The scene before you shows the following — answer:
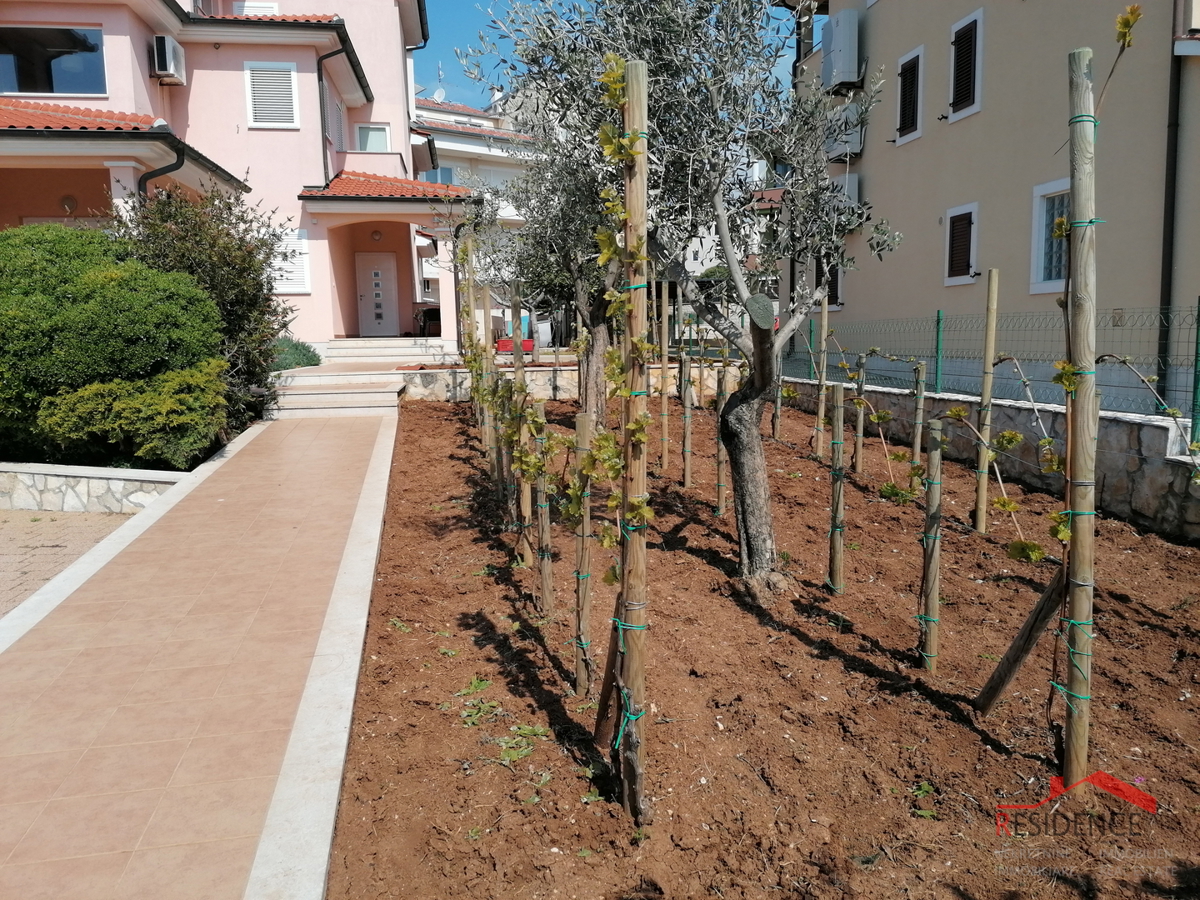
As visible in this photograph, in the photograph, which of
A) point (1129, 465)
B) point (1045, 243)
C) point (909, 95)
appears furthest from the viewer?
point (909, 95)

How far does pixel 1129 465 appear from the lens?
6.85 meters

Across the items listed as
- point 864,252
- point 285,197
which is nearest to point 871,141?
point 864,252

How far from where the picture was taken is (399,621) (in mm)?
5098

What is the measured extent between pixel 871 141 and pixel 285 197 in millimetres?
12510

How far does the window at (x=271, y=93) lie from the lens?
1816 centimetres

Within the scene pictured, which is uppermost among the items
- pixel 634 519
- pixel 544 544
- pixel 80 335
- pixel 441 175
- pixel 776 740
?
pixel 441 175

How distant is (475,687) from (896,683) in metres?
2.13

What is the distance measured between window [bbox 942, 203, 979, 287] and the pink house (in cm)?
879

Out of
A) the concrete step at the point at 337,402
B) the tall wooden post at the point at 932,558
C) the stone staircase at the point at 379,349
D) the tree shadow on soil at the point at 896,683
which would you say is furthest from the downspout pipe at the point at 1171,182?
the stone staircase at the point at 379,349

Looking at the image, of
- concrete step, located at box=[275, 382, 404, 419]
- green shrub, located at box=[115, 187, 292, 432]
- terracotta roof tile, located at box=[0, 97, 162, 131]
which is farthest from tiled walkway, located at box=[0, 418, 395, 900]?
terracotta roof tile, located at box=[0, 97, 162, 131]

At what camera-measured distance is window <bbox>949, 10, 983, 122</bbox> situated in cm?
1336

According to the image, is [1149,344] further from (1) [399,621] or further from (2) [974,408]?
(1) [399,621]

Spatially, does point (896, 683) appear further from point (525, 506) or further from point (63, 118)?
point (63, 118)

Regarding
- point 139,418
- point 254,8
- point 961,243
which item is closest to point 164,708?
point 139,418
